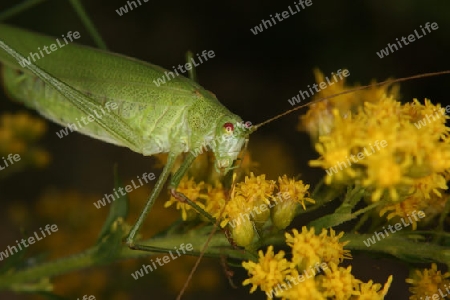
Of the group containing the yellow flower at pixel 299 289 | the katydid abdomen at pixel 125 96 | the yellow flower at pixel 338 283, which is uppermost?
the katydid abdomen at pixel 125 96

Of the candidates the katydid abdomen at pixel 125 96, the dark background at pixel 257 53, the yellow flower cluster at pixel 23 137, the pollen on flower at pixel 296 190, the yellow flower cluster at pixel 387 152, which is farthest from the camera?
the dark background at pixel 257 53

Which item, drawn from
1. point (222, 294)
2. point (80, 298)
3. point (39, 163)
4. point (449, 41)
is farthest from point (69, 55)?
point (449, 41)

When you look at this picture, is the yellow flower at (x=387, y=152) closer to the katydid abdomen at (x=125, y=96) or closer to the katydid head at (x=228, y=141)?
the katydid head at (x=228, y=141)

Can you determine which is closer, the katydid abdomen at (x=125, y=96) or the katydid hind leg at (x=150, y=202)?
the katydid hind leg at (x=150, y=202)

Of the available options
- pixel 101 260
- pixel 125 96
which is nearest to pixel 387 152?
pixel 101 260

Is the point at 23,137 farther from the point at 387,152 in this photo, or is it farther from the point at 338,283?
the point at 387,152

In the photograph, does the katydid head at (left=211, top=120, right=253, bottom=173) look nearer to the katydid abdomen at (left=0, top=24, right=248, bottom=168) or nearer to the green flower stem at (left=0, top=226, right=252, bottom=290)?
the katydid abdomen at (left=0, top=24, right=248, bottom=168)

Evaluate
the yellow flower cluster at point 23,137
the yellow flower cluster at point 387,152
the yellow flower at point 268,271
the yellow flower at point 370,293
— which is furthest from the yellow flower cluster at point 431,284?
the yellow flower cluster at point 23,137

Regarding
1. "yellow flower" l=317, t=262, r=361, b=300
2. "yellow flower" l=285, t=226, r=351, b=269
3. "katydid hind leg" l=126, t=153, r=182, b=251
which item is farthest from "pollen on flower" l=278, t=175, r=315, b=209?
"katydid hind leg" l=126, t=153, r=182, b=251
